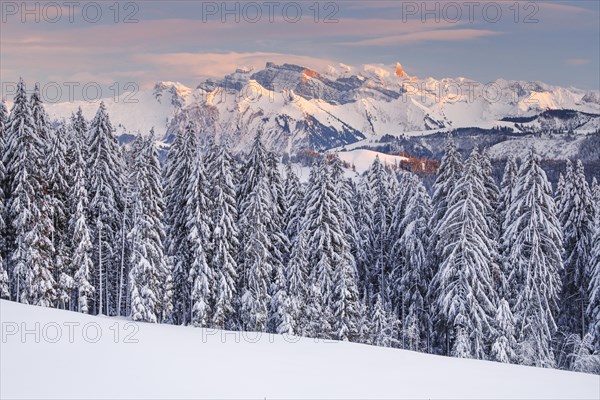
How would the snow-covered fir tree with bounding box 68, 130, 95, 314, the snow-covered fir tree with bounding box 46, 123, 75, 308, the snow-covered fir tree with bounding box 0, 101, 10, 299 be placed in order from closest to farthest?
the snow-covered fir tree with bounding box 0, 101, 10, 299
the snow-covered fir tree with bounding box 46, 123, 75, 308
the snow-covered fir tree with bounding box 68, 130, 95, 314

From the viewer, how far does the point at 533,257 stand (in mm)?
39688

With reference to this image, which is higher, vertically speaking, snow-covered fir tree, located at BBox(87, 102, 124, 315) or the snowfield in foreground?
snow-covered fir tree, located at BBox(87, 102, 124, 315)

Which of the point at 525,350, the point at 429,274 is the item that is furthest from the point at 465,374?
the point at 429,274

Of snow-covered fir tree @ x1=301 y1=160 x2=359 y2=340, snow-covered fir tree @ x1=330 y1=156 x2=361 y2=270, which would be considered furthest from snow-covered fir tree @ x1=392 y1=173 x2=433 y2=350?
snow-covered fir tree @ x1=301 y1=160 x2=359 y2=340

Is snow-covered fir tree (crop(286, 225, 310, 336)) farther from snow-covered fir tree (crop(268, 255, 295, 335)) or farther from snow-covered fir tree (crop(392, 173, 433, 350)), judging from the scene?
snow-covered fir tree (crop(392, 173, 433, 350))

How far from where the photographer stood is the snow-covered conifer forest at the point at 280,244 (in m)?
38.1

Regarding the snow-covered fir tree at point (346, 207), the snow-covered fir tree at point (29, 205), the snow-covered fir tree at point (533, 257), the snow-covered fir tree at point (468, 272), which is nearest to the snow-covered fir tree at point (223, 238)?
the snow-covered fir tree at point (346, 207)

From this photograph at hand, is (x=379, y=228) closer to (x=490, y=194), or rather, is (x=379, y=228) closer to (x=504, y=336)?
(x=490, y=194)

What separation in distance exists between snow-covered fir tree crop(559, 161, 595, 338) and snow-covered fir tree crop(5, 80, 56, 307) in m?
36.9

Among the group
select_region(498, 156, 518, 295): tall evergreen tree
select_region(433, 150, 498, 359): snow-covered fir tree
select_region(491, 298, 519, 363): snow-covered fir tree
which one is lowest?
select_region(491, 298, 519, 363): snow-covered fir tree

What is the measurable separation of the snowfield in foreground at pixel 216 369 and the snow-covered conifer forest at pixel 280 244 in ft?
63.5

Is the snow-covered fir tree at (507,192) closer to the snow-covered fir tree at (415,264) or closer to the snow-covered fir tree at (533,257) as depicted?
the snow-covered fir tree at (533,257)

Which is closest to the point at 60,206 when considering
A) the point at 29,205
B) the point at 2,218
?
the point at 29,205

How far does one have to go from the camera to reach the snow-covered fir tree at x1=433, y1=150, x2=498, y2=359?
37656 millimetres
